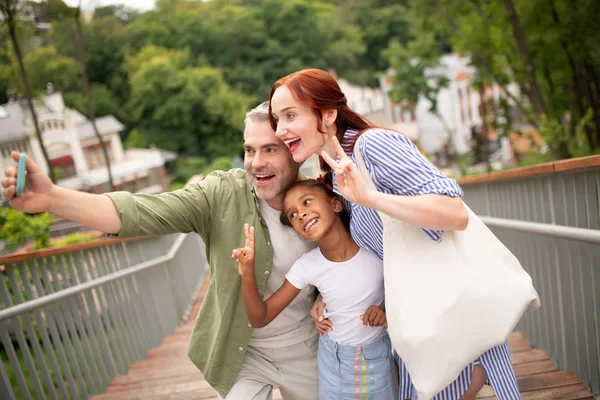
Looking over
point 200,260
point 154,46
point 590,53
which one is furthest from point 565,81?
point 154,46

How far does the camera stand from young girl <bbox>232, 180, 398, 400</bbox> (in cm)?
180

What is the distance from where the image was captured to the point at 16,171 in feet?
4.49

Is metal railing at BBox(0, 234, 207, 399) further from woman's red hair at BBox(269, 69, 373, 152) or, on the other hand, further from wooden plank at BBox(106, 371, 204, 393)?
woman's red hair at BBox(269, 69, 373, 152)

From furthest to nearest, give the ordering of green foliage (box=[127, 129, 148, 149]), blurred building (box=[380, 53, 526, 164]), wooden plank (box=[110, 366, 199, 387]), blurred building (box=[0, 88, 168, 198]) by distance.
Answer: green foliage (box=[127, 129, 148, 149]) → blurred building (box=[380, 53, 526, 164]) → blurred building (box=[0, 88, 168, 198]) → wooden plank (box=[110, 366, 199, 387])

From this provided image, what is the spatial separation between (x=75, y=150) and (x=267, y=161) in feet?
111

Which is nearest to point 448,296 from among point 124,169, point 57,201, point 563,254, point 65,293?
point 57,201

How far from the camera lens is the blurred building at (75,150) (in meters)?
29.9

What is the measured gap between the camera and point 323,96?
1709 millimetres

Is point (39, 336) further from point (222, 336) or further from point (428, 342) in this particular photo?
point (428, 342)

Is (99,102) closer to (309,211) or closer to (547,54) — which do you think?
(547,54)

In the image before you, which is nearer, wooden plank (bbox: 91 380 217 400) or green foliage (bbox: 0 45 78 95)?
wooden plank (bbox: 91 380 217 400)

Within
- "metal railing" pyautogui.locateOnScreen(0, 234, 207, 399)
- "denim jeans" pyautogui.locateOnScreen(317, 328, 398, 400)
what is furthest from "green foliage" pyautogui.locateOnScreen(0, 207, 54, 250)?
"denim jeans" pyautogui.locateOnScreen(317, 328, 398, 400)

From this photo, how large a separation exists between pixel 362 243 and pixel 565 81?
9216 millimetres

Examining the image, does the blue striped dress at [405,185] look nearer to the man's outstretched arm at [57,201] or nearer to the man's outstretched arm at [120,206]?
the man's outstretched arm at [120,206]
